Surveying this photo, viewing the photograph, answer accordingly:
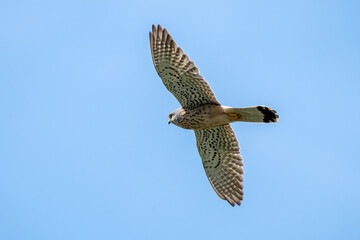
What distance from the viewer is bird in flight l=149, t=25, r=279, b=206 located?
35.8ft

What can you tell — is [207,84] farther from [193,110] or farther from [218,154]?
[218,154]

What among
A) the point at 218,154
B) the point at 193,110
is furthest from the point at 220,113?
the point at 218,154

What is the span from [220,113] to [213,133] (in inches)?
32.4

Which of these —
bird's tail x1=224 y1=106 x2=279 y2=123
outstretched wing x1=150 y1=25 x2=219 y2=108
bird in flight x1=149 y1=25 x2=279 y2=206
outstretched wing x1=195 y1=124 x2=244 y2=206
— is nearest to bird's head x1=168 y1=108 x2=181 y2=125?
bird in flight x1=149 y1=25 x2=279 y2=206

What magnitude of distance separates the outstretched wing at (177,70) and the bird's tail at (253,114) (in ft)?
1.41

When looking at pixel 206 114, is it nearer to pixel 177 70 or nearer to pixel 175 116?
pixel 175 116

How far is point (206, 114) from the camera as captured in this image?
36.7ft

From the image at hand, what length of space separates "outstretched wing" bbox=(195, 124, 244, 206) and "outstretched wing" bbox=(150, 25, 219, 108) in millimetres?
963

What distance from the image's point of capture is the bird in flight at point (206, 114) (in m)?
Answer: 10.9

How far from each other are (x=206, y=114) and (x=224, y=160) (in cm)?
139

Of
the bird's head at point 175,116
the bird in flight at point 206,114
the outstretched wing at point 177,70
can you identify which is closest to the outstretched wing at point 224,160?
the bird in flight at point 206,114

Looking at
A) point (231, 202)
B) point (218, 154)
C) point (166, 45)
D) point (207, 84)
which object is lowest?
point (231, 202)

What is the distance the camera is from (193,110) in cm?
1131

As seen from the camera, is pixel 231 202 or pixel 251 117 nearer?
pixel 251 117
